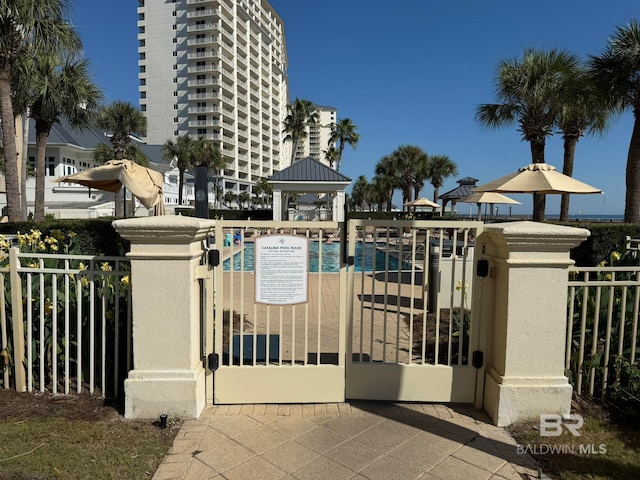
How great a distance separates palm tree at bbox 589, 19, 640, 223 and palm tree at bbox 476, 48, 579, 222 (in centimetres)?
278

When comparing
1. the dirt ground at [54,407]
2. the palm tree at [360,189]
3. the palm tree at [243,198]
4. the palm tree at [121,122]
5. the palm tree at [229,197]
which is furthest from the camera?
the palm tree at [360,189]

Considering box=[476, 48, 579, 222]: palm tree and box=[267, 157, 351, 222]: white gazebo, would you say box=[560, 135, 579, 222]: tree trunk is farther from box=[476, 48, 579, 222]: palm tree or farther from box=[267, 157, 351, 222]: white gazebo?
box=[267, 157, 351, 222]: white gazebo

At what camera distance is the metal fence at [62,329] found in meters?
3.59

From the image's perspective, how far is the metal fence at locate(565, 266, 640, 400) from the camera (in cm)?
353

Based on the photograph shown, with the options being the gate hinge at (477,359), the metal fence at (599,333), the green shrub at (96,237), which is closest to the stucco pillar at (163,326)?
the gate hinge at (477,359)

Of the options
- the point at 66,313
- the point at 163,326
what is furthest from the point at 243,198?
the point at 163,326

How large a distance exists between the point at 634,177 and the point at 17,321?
1470 cm

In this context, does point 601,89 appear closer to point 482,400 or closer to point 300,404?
point 482,400

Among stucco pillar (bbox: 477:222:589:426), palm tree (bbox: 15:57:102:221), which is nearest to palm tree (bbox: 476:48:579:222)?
stucco pillar (bbox: 477:222:589:426)

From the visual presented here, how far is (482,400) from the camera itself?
3.61m

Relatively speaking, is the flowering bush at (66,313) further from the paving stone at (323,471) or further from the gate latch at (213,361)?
the paving stone at (323,471)

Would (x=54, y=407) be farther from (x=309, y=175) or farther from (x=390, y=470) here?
(x=309, y=175)

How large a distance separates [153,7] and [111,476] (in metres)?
84.8

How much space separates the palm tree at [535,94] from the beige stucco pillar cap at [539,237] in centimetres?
1324
